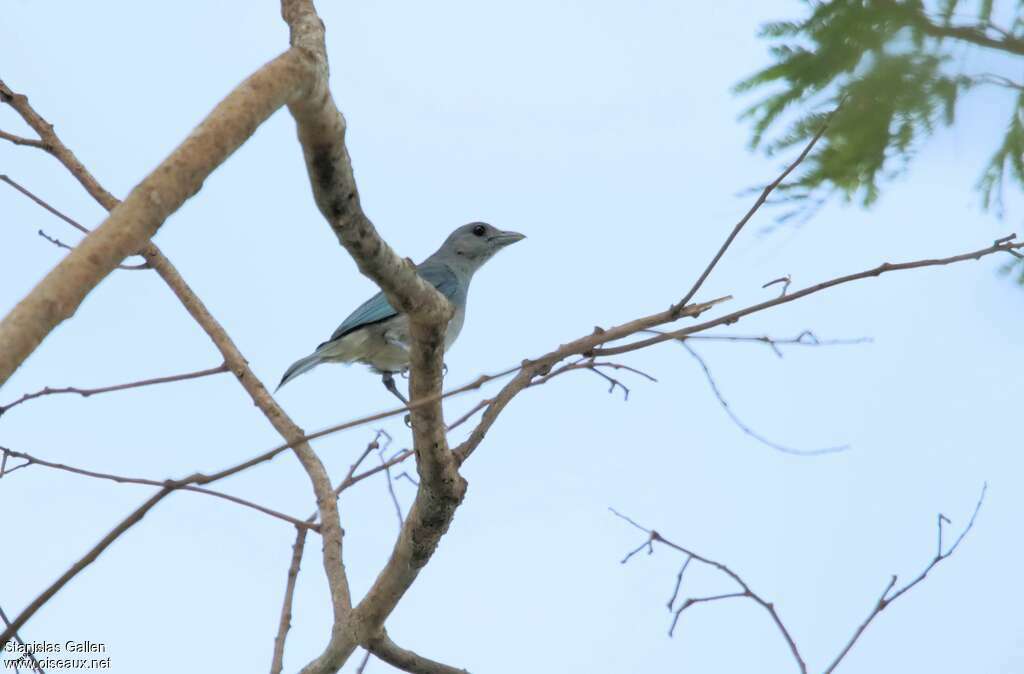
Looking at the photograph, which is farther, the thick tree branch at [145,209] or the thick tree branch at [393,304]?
the thick tree branch at [393,304]

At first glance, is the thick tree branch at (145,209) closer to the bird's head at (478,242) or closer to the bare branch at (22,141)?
the bare branch at (22,141)

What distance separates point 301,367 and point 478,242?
2.07 m

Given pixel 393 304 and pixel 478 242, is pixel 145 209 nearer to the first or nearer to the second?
pixel 393 304

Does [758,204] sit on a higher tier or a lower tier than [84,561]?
higher

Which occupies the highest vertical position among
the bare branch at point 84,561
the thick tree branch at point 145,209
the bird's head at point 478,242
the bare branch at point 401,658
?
the bird's head at point 478,242

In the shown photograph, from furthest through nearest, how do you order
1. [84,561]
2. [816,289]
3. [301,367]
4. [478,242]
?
[478,242] → [301,367] → [816,289] → [84,561]

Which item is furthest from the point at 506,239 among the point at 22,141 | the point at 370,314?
the point at 22,141

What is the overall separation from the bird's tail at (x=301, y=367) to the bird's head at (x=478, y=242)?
1727mm

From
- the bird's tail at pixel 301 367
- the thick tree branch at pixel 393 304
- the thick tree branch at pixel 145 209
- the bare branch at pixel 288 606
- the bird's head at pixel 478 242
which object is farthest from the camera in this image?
the bird's head at pixel 478 242

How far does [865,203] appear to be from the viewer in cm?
295

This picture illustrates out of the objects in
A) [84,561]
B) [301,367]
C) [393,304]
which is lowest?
[84,561]

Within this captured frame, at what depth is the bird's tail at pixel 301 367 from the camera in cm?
836

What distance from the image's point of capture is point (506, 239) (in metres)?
9.86

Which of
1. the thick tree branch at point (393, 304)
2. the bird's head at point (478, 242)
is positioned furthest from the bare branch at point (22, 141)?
the bird's head at point (478, 242)
